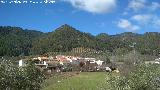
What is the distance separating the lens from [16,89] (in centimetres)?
2838

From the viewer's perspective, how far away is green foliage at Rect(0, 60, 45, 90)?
27531 mm

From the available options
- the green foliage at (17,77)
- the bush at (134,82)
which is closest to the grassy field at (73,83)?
the bush at (134,82)

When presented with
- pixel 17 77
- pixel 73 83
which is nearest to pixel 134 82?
pixel 17 77

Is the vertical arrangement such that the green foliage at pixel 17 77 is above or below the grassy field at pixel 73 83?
above

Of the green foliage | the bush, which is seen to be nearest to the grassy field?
the bush

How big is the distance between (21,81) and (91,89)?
4104 cm

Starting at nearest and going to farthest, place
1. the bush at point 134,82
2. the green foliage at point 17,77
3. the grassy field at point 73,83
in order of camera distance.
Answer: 1. the green foliage at point 17,77
2. the bush at point 134,82
3. the grassy field at point 73,83

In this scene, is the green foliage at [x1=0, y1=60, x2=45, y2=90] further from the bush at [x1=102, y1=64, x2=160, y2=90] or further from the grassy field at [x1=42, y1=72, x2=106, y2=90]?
the grassy field at [x1=42, y1=72, x2=106, y2=90]

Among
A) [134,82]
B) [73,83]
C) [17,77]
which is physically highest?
[17,77]

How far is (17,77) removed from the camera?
28828 millimetres

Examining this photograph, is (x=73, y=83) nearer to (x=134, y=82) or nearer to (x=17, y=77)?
(x=134, y=82)

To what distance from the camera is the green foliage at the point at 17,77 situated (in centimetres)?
2753

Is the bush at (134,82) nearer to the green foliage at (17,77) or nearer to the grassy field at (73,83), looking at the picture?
the green foliage at (17,77)

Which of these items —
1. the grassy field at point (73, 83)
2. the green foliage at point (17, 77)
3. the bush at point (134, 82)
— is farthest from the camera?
the grassy field at point (73, 83)
